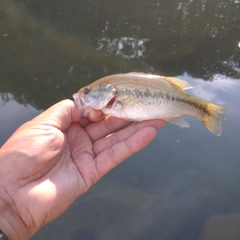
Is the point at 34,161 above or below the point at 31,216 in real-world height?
above

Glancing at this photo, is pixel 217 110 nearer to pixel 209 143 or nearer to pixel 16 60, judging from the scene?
pixel 209 143

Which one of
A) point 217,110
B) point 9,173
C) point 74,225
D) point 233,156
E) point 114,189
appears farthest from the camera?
point 233,156

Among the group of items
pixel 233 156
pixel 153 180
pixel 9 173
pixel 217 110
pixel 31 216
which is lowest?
pixel 153 180

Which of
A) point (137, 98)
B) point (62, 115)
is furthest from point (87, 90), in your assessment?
point (137, 98)

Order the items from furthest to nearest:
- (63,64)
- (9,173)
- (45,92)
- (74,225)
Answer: (63,64), (45,92), (74,225), (9,173)

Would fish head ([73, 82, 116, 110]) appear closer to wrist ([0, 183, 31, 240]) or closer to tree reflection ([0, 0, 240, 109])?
wrist ([0, 183, 31, 240])

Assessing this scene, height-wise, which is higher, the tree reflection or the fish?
the fish

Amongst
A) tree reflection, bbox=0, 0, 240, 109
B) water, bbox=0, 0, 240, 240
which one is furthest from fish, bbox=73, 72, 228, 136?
tree reflection, bbox=0, 0, 240, 109

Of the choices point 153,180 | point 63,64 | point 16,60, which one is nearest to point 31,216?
point 153,180
